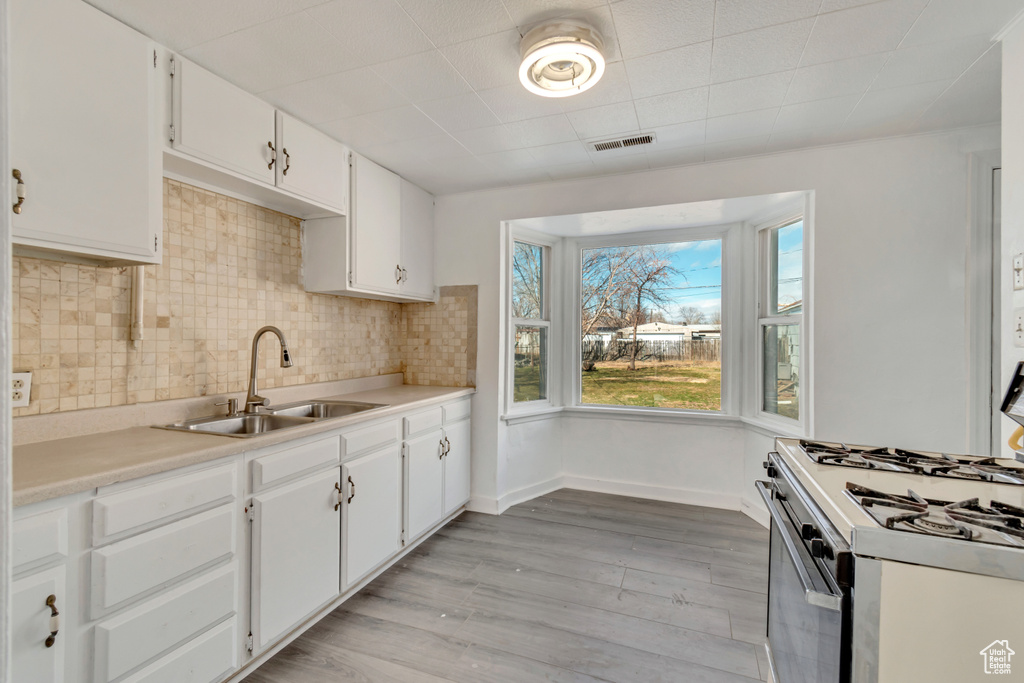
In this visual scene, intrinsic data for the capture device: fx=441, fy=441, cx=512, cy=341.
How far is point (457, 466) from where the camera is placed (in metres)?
3.10

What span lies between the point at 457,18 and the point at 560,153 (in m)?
1.24

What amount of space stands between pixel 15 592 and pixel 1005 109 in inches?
134

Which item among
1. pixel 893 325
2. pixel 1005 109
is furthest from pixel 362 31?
pixel 893 325

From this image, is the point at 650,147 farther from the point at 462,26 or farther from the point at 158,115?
the point at 158,115

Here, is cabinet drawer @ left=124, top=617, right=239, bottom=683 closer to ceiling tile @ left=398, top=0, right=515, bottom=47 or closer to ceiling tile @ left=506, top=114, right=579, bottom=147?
ceiling tile @ left=398, top=0, right=515, bottom=47

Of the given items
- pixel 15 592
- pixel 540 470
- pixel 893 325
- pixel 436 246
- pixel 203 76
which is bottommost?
pixel 540 470

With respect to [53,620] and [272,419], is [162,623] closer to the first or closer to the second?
[53,620]

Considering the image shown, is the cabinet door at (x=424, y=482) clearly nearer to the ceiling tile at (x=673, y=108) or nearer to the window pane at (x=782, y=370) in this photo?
the ceiling tile at (x=673, y=108)

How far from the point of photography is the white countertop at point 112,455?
1121 mm

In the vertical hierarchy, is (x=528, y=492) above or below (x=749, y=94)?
below

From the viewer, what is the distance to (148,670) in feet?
4.26

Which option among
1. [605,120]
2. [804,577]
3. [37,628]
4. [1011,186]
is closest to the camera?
[804,577]

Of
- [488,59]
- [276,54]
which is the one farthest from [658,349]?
[276,54]

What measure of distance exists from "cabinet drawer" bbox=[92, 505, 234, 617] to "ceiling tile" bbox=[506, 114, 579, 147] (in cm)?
218
